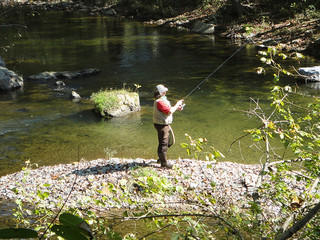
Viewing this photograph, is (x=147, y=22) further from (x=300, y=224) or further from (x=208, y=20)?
(x=300, y=224)

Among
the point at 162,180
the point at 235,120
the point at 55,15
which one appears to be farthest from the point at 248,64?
the point at 55,15

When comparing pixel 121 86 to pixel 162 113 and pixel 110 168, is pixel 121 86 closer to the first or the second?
pixel 110 168

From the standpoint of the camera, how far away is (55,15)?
38.8m

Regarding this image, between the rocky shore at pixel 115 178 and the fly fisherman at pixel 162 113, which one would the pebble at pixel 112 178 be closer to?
the rocky shore at pixel 115 178

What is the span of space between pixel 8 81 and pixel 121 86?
4.71 meters

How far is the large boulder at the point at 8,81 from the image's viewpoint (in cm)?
1603

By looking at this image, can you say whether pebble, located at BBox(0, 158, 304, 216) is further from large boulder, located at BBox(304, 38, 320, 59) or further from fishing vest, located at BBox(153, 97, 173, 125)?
large boulder, located at BBox(304, 38, 320, 59)

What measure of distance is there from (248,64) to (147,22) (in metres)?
16.4

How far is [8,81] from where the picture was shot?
16.1 metres

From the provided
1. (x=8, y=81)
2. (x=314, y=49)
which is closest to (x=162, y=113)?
(x=8, y=81)

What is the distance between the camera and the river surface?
34.0 feet

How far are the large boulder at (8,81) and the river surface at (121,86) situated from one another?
0.32m

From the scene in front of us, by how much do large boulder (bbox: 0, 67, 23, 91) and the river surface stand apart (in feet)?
1.05

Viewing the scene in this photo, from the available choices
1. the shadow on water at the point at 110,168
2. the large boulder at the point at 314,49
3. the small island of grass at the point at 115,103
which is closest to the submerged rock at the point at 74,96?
the small island of grass at the point at 115,103
